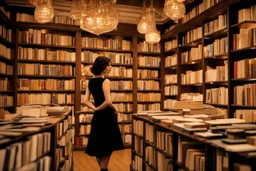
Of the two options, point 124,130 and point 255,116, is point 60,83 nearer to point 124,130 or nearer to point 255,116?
point 124,130

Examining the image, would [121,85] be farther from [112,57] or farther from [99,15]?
[99,15]

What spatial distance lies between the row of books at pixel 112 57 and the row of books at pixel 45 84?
65 cm

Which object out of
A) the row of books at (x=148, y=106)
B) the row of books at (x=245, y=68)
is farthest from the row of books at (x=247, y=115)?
the row of books at (x=148, y=106)

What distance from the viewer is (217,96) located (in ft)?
14.4

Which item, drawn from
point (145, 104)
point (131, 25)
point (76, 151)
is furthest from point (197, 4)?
point (76, 151)

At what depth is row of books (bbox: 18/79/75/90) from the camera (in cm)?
568

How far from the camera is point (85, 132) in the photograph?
5.93 meters

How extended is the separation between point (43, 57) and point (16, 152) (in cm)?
457

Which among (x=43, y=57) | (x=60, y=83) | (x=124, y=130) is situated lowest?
(x=124, y=130)

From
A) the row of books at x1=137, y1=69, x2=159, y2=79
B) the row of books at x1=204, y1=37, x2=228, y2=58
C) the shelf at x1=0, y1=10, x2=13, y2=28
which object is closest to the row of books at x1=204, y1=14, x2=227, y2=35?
the row of books at x1=204, y1=37, x2=228, y2=58

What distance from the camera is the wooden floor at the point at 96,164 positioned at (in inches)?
168

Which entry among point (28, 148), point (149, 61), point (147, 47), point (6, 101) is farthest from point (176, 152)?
point (147, 47)

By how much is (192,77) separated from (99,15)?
2.76 meters

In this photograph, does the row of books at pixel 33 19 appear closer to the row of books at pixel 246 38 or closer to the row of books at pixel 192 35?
the row of books at pixel 192 35
